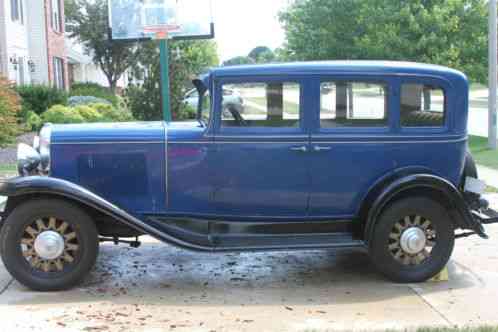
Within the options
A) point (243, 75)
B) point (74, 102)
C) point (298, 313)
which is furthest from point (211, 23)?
point (298, 313)

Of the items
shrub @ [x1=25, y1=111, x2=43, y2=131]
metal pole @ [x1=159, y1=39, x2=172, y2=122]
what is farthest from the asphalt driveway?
shrub @ [x1=25, y1=111, x2=43, y2=131]

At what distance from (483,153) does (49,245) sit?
12.8 m

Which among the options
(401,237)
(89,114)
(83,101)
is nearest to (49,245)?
(401,237)

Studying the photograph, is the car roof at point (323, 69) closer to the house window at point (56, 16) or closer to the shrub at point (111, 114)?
the shrub at point (111, 114)

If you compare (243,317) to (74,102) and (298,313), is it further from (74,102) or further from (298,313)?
(74,102)

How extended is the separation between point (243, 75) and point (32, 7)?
79.0ft

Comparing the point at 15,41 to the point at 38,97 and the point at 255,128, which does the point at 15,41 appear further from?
the point at 255,128

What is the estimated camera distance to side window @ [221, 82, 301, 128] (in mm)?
6312

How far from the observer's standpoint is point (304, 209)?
6371mm

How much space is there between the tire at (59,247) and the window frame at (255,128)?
1452mm

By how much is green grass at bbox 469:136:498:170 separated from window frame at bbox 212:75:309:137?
28.8 feet

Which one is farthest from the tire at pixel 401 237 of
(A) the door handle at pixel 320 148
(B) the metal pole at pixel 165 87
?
(B) the metal pole at pixel 165 87

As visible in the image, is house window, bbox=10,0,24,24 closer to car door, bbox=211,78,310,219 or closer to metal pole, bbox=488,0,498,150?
metal pole, bbox=488,0,498,150

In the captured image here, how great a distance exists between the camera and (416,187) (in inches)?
248
